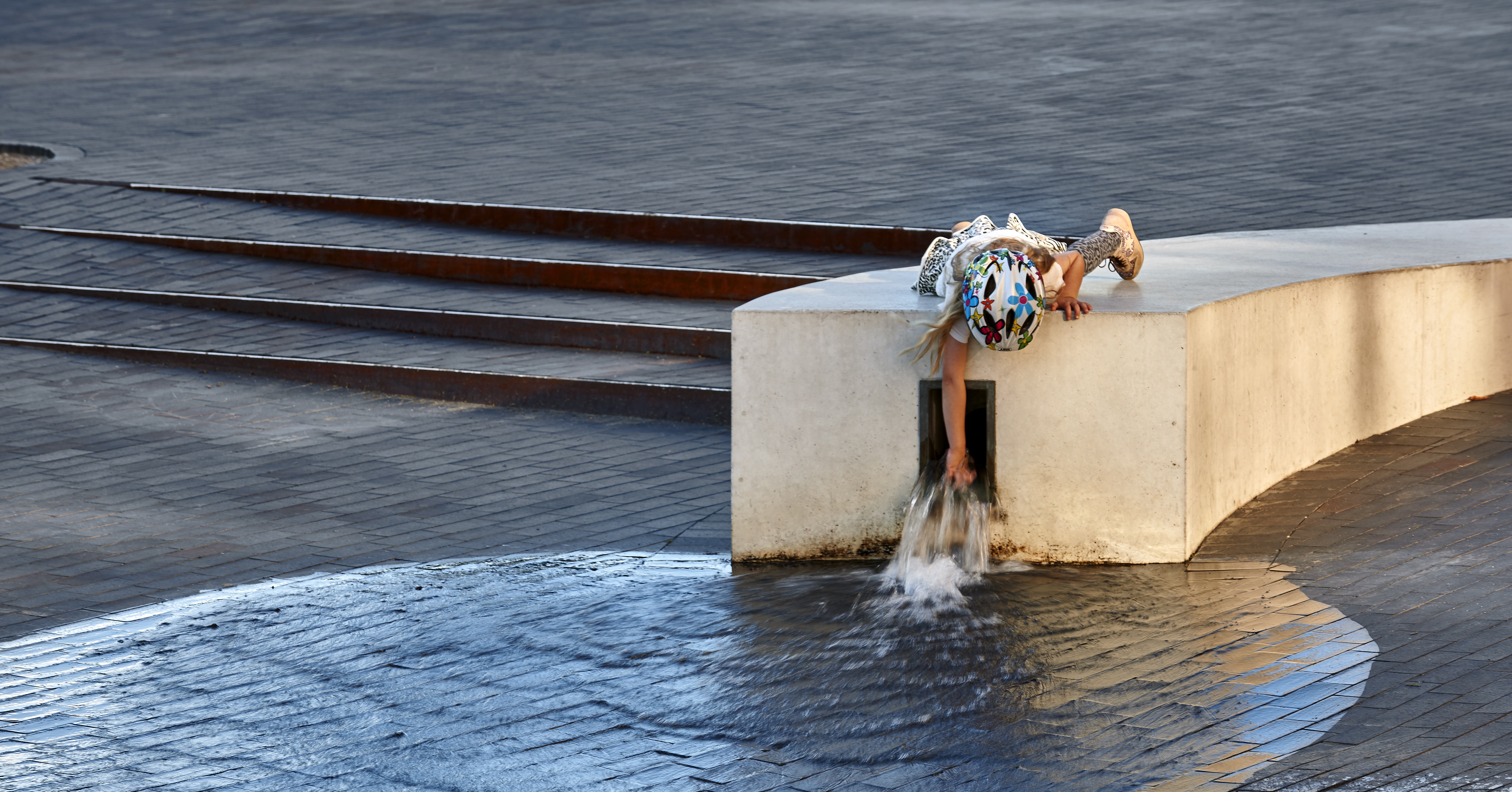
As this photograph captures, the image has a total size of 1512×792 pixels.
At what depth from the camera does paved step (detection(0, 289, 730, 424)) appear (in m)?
8.91

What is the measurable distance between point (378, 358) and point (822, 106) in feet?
20.4

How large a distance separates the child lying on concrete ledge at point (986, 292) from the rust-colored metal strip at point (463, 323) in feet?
10.2

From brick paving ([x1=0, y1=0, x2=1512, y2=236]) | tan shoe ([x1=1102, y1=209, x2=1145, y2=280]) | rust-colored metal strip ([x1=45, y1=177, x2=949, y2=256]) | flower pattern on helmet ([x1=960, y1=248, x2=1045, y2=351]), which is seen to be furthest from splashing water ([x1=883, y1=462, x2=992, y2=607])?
brick paving ([x1=0, y1=0, x2=1512, y2=236])

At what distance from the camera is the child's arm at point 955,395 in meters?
5.98

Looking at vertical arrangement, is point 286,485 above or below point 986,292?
below

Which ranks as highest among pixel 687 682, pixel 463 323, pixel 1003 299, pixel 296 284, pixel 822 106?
pixel 822 106

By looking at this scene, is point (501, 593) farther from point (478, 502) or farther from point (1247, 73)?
point (1247, 73)

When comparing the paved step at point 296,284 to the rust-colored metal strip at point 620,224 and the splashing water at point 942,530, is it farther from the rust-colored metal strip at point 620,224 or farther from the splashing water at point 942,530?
the splashing water at point 942,530

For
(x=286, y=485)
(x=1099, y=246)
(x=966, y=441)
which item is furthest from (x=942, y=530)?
(x=286, y=485)

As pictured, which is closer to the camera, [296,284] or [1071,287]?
[1071,287]

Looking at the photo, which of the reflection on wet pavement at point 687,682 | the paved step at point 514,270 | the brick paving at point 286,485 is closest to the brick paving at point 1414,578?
the reflection on wet pavement at point 687,682

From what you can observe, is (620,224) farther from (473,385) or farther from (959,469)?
(959,469)

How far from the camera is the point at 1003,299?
575 centimetres

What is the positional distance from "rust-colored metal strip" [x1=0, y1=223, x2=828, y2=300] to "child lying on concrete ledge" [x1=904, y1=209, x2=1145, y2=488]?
127 inches
